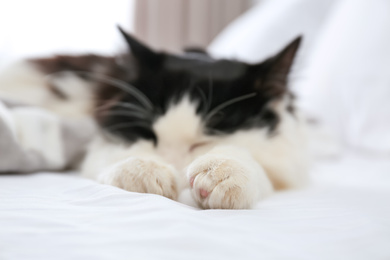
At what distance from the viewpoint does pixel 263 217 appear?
58cm

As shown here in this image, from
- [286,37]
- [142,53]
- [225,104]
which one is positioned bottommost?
[225,104]

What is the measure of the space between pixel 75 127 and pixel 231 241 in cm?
87

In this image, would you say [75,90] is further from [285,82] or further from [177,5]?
[177,5]

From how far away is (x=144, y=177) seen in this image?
2.40 ft

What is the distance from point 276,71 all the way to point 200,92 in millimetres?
231

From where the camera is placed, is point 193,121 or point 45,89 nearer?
point 193,121

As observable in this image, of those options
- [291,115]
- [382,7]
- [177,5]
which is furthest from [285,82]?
[177,5]

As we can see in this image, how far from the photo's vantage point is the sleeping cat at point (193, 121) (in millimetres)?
847

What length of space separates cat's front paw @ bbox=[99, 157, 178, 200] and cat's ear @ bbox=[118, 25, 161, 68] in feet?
1.26

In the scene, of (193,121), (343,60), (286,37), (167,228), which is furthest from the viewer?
(286,37)

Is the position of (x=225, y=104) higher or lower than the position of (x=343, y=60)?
lower

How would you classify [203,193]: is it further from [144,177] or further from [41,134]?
[41,134]

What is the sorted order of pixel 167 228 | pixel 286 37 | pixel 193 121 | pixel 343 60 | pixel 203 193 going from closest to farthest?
pixel 167 228
pixel 203 193
pixel 193 121
pixel 343 60
pixel 286 37

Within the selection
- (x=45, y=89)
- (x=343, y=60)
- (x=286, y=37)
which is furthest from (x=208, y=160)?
(x=286, y=37)
